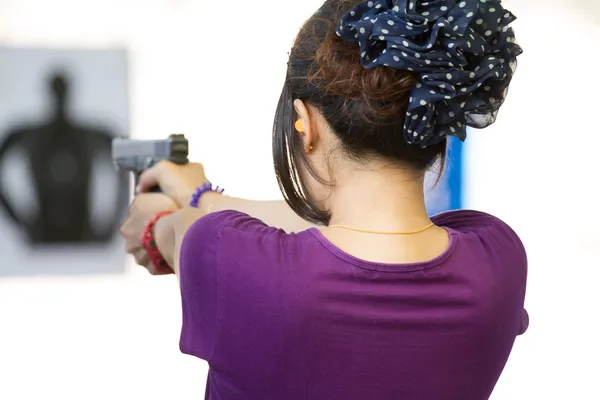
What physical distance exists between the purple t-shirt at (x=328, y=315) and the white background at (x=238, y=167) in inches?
56.2

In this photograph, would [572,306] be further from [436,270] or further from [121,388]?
[436,270]

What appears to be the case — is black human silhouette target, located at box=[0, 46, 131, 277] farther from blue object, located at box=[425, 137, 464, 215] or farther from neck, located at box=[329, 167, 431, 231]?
neck, located at box=[329, 167, 431, 231]

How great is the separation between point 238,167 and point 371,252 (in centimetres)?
148

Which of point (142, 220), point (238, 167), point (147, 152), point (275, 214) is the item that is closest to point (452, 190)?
point (238, 167)

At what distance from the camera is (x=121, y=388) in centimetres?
198

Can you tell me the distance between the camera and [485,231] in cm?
69

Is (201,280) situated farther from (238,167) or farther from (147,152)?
(238,167)

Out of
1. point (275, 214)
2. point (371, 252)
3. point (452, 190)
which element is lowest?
point (452, 190)

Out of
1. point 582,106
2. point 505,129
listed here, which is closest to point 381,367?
point 505,129

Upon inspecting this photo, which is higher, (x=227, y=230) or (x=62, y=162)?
(x=227, y=230)

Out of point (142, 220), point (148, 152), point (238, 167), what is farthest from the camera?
point (238, 167)

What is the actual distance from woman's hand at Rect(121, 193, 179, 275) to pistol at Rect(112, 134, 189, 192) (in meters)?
0.08

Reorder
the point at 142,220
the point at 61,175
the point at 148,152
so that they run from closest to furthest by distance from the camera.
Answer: the point at 142,220
the point at 148,152
the point at 61,175

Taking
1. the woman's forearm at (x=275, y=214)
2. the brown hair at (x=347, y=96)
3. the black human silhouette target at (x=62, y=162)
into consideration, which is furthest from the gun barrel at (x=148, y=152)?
the black human silhouette target at (x=62, y=162)
